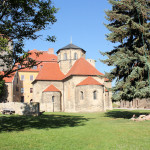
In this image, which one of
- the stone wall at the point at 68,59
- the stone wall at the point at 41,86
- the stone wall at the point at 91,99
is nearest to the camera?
the stone wall at the point at 91,99

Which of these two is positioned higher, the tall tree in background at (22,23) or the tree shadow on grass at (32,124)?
the tall tree in background at (22,23)

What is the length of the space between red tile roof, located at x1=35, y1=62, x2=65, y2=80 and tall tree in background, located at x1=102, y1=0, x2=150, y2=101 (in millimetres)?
24059

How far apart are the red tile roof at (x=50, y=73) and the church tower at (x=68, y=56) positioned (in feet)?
4.18

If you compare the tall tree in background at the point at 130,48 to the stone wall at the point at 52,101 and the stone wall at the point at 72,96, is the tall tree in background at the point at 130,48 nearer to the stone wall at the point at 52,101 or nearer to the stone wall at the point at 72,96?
the stone wall at the point at 72,96

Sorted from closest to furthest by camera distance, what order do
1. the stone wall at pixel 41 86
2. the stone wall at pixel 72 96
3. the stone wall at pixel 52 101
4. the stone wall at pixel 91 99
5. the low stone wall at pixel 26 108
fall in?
the low stone wall at pixel 26 108 < the stone wall at pixel 91 99 < the stone wall at pixel 72 96 < the stone wall at pixel 52 101 < the stone wall at pixel 41 86

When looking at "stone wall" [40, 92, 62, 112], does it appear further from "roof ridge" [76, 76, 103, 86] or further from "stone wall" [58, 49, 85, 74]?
"stone wall" [58, 49, 85, 74]

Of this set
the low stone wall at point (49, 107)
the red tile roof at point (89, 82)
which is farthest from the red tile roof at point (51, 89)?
the red tile roof at point (89, 82)

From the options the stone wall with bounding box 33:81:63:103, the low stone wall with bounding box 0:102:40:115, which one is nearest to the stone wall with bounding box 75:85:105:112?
the stone wall with bounding box 33:81:63:103

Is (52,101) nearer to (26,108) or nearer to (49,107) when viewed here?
(49,107)

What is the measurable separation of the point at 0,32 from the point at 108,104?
36489mm

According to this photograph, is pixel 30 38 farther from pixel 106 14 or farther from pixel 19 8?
pixel 106 14

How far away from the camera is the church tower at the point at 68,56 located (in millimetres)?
45281

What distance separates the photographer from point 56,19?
14.3 m

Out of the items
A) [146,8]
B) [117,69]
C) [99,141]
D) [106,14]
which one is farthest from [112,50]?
[99,141]
